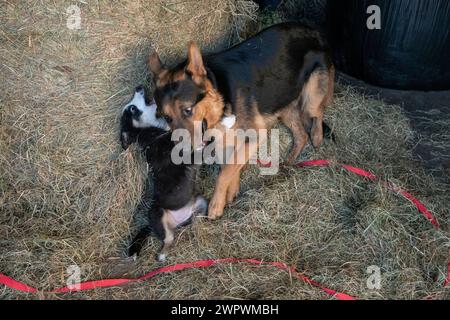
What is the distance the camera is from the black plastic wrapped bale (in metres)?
5.61

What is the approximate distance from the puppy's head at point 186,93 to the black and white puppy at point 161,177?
35 cm

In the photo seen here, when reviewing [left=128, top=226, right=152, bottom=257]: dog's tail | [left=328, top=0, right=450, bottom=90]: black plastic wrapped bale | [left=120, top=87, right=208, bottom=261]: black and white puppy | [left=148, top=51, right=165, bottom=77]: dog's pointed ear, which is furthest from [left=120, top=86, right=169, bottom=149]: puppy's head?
[left=328, top=0, right=450, bottom=90]: black plastic wrapped bale

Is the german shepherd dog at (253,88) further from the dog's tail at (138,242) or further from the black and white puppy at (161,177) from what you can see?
the dog's tail at (138,242)

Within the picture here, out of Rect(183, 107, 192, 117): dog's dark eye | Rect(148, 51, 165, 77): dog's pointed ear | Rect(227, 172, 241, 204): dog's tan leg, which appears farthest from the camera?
Rect(227, 172, 241, 204): dog's tan leg

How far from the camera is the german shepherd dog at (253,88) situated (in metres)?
3.94

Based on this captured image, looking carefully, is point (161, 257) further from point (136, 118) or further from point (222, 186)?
point (136, 118)

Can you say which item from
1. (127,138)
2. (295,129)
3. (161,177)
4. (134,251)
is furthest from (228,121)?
(134,251)

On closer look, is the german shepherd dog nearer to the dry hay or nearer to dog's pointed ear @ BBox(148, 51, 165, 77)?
dog's pointed ear @ BBox(148, 51, 165, 77)

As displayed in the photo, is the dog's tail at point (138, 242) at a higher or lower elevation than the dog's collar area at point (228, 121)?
lower

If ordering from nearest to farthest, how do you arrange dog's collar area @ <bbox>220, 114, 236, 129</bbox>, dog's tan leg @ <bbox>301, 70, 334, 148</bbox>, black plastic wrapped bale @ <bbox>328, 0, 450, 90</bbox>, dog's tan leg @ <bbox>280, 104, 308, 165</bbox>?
dog's collar area @ <bbox>220, 114, 236, 129</bbox> → dog's tan leg @ <bbox>301, 70, 334, 148</bbox> → dog's tan leg @ <bbox>280, 104, 308, 165</bbox> → black plastic wrapped bale @ <bbox>328, 0, 450, 90</bbox>

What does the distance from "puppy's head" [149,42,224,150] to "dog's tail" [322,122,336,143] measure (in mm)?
1676

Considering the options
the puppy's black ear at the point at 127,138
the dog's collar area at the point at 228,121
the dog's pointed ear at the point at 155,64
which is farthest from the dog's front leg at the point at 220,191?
the dog's pointed ear at the point at 155,64

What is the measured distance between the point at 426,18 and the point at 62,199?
450cm
